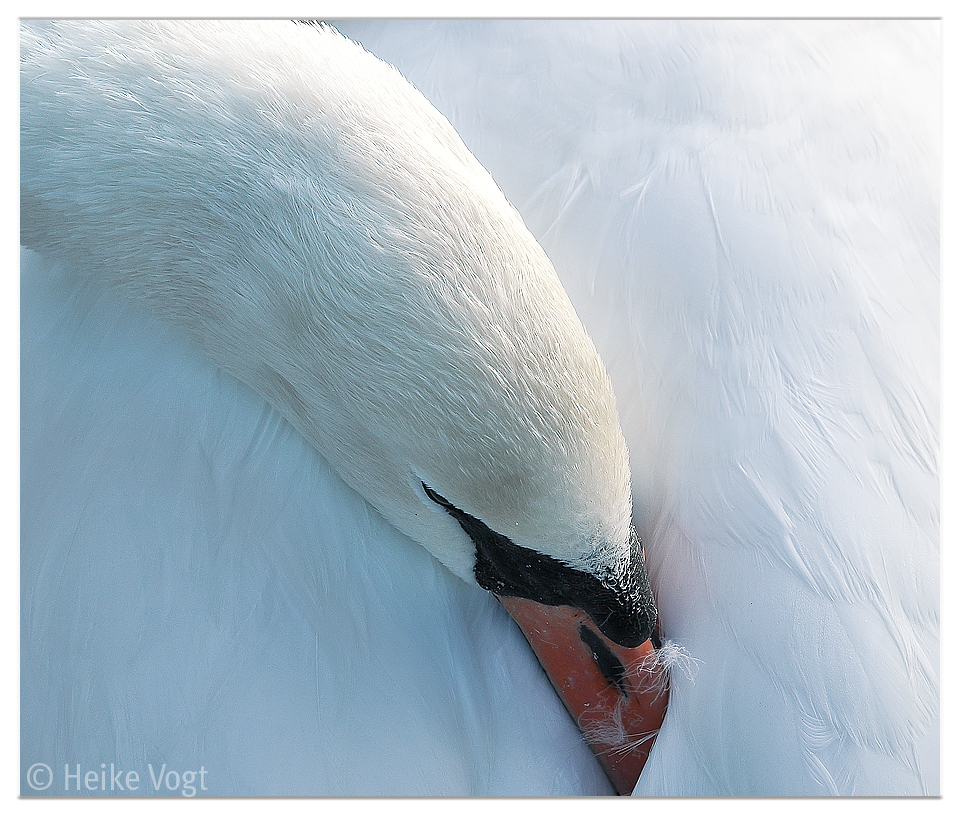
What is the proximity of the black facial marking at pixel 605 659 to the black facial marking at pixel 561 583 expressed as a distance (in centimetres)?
2

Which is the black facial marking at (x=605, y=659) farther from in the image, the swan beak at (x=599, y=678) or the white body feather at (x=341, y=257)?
the white body feather at (x=341, y=257)

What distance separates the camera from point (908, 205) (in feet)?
4.42

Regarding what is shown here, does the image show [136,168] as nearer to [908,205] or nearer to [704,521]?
[704,521]

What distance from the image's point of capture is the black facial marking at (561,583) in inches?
45.1

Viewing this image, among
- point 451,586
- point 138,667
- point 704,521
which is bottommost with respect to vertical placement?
point 138,667

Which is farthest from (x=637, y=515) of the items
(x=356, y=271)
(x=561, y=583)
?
(x=356, y=271)

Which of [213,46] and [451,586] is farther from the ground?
[213,46]

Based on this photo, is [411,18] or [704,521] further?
[411,18]

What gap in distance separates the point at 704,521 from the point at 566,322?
341 millimetres

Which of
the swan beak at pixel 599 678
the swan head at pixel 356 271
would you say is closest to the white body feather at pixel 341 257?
the swan head at pixel 356 271

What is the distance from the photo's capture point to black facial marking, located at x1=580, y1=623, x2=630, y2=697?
4.01 ft

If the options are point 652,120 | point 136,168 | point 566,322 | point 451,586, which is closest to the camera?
point 566,322

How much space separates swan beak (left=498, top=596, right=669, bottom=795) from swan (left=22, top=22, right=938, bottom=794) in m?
0.03

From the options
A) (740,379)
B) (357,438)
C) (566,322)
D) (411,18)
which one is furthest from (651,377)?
(411,18)
